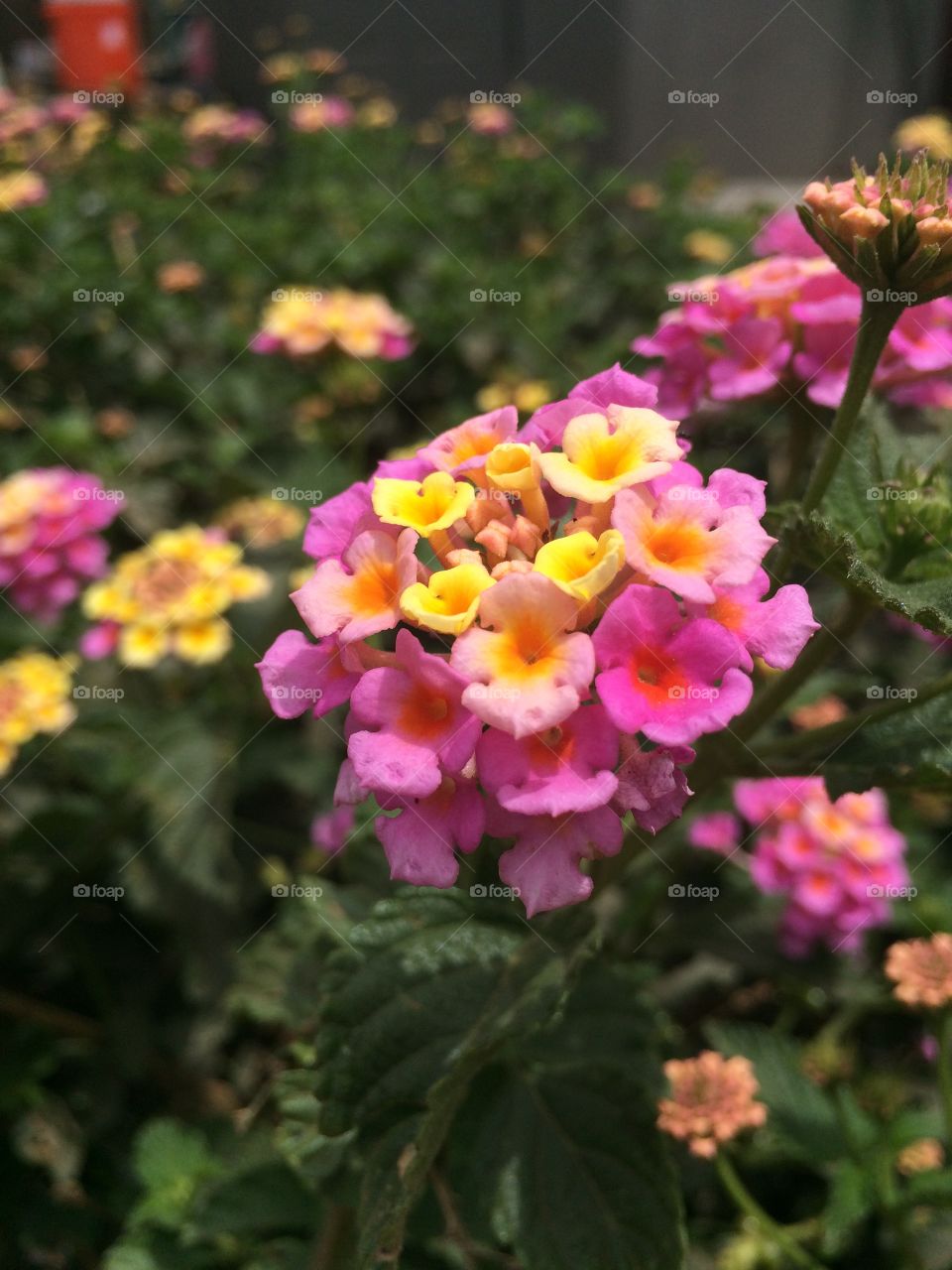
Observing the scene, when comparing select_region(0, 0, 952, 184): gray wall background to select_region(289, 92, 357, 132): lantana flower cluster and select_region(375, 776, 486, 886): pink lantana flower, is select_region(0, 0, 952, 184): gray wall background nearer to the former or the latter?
select_region(289, 92, 357, 132): lantana flower cluster

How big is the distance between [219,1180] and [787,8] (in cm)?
414

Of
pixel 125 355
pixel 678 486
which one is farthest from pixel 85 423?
pixel 678 486

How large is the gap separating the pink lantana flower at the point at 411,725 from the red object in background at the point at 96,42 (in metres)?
5.01

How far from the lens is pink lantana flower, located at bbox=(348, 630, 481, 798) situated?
0.58m

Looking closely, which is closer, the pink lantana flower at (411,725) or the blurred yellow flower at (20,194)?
the pink lantana flower at (411,725)

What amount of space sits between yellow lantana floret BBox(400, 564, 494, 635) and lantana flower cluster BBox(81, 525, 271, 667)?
951 mm

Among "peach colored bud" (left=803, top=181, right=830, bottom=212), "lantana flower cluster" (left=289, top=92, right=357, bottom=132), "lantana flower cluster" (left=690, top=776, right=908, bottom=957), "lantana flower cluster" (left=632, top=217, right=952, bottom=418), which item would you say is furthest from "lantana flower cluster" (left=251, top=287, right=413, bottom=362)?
"lantana flower cluster" (left=289, top=92, right=357, bottom=132)

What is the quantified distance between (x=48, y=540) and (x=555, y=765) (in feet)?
4.07

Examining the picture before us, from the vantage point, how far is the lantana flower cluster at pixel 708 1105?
94cm

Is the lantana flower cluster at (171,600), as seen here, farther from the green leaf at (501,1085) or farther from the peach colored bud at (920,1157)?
the peach colored bud at (920,1157)

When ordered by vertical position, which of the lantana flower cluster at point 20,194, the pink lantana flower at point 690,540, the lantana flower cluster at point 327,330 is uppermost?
the pink lantana flower at point 690,540

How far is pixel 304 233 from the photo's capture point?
9.62 ft

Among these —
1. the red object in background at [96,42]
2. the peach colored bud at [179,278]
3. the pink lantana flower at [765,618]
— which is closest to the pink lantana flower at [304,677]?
the pink lantana flower at [765,618]

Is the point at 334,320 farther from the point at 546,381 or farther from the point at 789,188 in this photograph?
the point at 789,188
